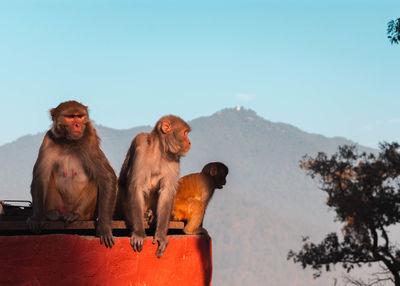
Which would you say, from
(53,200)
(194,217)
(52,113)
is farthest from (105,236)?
(194,217)

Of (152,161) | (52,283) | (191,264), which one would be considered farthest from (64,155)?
(191,264)

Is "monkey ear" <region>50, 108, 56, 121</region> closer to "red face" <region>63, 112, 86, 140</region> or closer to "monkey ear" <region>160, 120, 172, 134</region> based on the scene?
"red face" <region>63, 112, 86, 140</region>

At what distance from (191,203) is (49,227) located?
2024 mm

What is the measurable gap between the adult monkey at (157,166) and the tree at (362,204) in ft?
46.1

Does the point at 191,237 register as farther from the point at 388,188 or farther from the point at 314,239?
the point at 314,239

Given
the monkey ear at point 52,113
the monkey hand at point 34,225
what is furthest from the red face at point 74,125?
the monkey hand at point 34,225

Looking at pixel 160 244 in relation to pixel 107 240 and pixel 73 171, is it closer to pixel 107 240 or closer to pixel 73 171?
pixel 107 240

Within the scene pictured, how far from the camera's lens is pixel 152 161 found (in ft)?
18.7

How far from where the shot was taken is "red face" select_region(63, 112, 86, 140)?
5.07m

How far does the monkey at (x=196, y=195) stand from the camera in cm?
627

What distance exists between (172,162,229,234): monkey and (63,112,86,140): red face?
1811 mm

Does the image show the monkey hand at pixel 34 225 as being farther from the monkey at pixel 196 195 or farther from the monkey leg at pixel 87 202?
the monkey at pixel 196 195

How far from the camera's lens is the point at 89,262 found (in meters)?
4.73

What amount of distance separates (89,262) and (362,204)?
1599 centimetres
